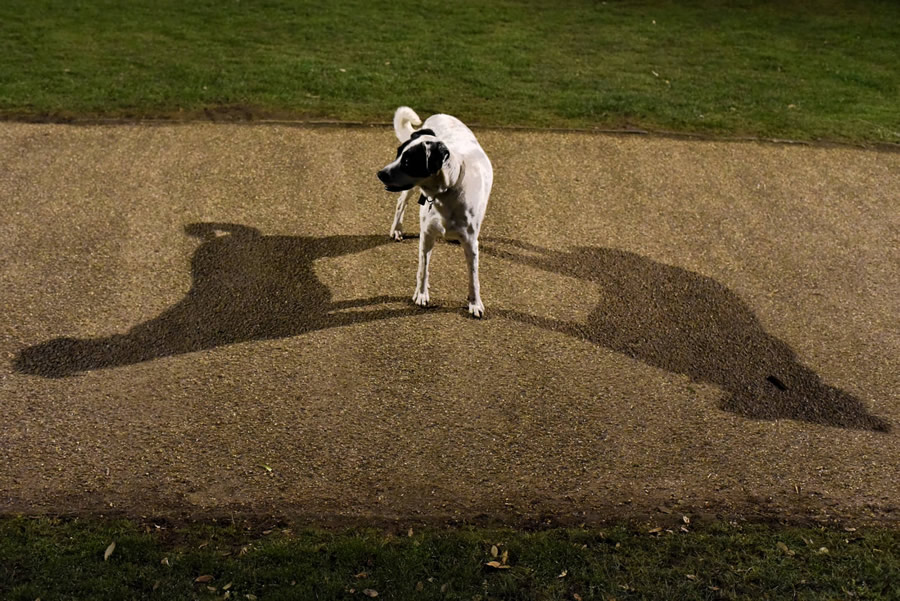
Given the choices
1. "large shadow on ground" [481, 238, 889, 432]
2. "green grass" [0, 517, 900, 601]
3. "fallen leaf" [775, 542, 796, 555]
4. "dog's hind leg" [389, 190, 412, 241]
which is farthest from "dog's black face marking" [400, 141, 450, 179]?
"fallen leaf" [775, 542, 796, 555]

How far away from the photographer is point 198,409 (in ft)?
21.2

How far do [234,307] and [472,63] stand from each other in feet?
23.1

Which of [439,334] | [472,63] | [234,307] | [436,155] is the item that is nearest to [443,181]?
[436,155]

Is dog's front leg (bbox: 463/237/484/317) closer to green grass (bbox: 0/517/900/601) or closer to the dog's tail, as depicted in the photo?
the dog's tail

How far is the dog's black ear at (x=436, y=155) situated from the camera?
6102 millimetres

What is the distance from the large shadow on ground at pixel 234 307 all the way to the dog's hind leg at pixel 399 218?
5.4 inches

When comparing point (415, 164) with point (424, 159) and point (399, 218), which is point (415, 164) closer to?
point (424, 159)

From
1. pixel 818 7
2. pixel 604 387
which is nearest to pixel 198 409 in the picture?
pixel 604 387

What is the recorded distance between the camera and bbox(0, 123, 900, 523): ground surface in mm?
5945

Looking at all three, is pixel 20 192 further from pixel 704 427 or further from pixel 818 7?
pixel 818 7

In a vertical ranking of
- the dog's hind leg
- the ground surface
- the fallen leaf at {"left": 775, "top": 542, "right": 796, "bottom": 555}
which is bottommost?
the fallen leaf at {"left": 775, "top": 542, "right": 796, "bottom": 555}

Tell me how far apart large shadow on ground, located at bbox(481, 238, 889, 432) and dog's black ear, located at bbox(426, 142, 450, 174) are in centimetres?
195

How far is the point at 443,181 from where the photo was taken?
21.0 ft

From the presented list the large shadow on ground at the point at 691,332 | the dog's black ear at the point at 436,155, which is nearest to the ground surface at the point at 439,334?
the large shadow on ground at the point at 691,332
